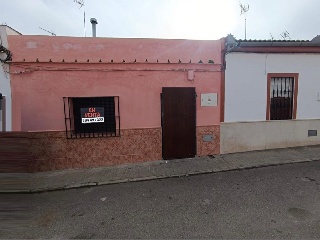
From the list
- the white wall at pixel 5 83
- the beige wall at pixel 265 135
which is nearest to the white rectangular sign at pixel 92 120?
the white wall at pixel 5 83

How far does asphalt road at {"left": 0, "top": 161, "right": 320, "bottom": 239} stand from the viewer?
332 cm

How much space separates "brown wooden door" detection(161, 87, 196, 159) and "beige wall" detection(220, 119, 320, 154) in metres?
1.14

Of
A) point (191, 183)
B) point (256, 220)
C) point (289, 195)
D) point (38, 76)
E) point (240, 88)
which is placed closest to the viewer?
point (256, 220)

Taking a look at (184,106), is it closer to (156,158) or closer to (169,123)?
(169,123)

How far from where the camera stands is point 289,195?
4324mm

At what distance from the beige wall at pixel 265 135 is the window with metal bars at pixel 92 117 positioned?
364cm

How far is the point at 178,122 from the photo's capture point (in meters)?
6.95

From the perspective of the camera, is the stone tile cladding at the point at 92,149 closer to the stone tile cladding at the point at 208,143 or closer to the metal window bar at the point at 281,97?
the stone tile cladding at the point at 208,143

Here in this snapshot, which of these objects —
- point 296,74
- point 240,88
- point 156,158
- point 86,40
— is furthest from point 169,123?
point 296,74

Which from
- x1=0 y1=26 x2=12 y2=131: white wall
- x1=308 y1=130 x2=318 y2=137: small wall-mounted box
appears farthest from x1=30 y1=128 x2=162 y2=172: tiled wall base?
x1=308 y1=130 x2=318 y2=137: small wall-mounted box

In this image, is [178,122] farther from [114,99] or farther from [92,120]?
[92,120]

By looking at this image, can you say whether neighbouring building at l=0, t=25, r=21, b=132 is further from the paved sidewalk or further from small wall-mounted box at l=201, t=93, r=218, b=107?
small wall-mounted box at l=201, t=93, r=218, b=107

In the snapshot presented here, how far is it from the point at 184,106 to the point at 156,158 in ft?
6.34

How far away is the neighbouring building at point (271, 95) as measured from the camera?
284 inches
